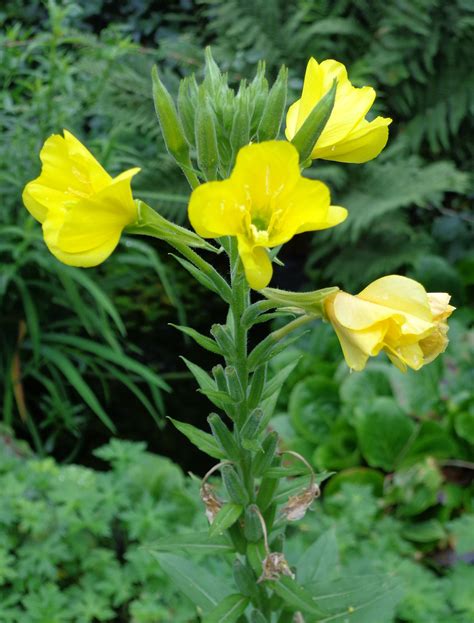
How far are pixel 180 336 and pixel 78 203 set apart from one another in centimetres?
298

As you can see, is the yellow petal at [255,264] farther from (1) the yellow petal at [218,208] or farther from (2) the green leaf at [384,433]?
(2) the green leaf at [384,433]

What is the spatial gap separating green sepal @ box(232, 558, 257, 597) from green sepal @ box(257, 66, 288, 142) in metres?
0.65

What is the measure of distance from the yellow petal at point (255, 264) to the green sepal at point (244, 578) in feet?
1.83

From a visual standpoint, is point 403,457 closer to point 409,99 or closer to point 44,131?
point 44,131

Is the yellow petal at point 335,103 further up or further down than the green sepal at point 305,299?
further up

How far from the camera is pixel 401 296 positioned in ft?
2.78

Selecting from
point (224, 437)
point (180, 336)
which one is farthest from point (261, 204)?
point (180, 336)

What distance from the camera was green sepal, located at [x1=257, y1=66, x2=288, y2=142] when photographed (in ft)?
2.95

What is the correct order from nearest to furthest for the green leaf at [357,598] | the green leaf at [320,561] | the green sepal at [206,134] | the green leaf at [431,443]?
the green sepal at [206,134], the green leaf at [357,598], the green leaf at [320,561], the green leaf at [431,443]

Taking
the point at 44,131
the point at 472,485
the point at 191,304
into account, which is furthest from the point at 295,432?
the point at 44,131

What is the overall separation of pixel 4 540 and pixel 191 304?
2204mm

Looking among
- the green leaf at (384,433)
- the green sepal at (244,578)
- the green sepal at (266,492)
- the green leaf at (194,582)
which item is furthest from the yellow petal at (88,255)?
the green leaf at (384,433)

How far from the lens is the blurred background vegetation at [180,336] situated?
1.94 m

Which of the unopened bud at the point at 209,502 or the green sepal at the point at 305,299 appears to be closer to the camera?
the green sepal at the point at 305,299
